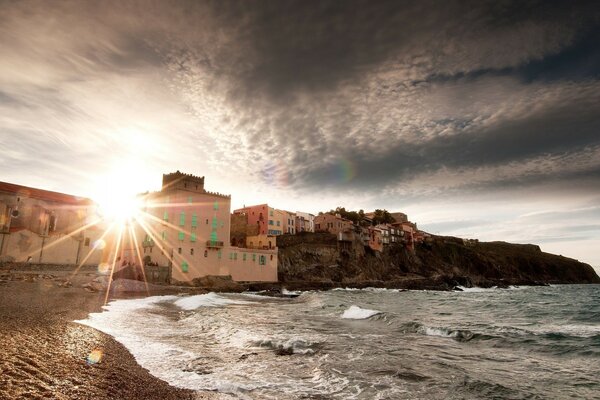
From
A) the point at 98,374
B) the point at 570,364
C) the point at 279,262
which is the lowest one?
the point at 570,364

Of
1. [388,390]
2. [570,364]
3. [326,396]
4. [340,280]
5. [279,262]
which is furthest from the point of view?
[340,280]

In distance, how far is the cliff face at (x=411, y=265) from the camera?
277ft

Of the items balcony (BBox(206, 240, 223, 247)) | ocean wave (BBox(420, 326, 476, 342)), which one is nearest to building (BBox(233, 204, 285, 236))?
balcony (BBox(206, 240, 223, 247))

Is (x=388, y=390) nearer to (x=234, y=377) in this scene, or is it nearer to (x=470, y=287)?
(x=234, y=377)

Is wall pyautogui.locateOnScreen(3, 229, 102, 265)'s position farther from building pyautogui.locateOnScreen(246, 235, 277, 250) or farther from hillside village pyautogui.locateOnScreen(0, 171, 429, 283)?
building pyautogui.locateOnScreen(246, 235, 277, 250)

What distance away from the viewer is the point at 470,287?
101 metres

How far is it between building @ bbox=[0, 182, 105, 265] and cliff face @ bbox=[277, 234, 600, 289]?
35741mm

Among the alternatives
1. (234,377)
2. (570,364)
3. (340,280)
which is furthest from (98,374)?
(340,280)

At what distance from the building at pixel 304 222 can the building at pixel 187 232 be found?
40646 millimetres

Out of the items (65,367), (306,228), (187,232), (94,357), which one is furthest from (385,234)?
(65,367)

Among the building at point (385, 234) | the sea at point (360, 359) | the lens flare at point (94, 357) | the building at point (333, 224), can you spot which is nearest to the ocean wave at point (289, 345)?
the sea at point (360, 359)

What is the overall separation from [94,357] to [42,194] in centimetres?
5860

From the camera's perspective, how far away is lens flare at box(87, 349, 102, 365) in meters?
8.89

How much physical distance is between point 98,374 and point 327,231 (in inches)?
3536
